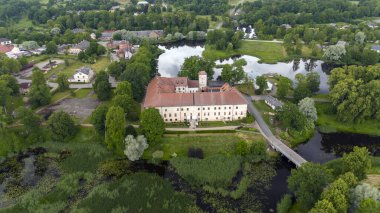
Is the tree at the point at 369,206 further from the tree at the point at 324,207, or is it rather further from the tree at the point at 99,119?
the tree at the point at 99,119

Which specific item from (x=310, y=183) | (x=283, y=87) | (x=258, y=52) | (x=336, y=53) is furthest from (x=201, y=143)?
(x=336, y=53)

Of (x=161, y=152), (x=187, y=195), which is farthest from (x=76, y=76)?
(x=187, y=195)

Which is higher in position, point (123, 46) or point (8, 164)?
point (123, 46)

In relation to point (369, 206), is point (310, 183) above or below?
below

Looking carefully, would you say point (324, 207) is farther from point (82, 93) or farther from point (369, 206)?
point (82, 93)

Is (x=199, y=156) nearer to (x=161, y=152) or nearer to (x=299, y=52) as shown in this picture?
(x=161, y=152)
